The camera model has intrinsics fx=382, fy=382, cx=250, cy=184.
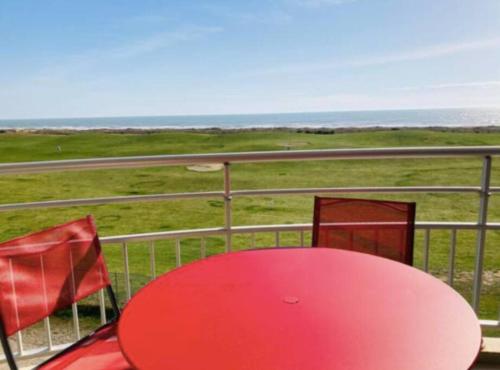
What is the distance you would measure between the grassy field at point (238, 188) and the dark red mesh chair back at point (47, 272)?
146 inches

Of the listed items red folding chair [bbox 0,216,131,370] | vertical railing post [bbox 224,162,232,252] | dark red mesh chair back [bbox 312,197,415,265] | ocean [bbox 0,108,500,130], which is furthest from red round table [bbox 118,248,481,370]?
ocean [bbox 0,108,500,130]

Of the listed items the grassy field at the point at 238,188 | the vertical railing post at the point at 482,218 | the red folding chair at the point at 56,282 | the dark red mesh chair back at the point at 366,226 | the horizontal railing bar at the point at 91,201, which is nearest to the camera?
the red folding chair at the point at 56,282

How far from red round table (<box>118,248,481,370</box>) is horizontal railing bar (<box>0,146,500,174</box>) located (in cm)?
84

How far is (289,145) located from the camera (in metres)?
34.8

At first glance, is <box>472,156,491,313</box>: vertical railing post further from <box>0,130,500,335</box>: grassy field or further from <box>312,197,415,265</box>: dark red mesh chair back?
<box>0,130,500,335</box>: grassy field

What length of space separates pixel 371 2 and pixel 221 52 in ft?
60.2

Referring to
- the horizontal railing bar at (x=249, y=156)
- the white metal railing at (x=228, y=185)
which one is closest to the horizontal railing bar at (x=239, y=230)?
the white metal railing at (x=228, y=185)

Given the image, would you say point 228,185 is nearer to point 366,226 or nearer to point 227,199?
point 227,199

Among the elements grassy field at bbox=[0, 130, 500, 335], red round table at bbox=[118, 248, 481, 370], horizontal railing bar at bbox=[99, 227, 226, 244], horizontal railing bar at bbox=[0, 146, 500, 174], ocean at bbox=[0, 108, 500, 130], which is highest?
ocean at bbox=[0, 108, 500, 130]

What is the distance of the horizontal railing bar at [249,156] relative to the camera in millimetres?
2010

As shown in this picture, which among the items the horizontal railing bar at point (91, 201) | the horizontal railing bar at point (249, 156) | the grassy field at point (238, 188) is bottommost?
the grassy field at point (238, 188)

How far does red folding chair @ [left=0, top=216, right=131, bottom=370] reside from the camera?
1.37 meters

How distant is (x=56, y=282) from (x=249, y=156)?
3.68ft

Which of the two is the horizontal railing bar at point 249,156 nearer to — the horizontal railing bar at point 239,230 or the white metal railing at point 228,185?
the white metal railing at point 228,185
